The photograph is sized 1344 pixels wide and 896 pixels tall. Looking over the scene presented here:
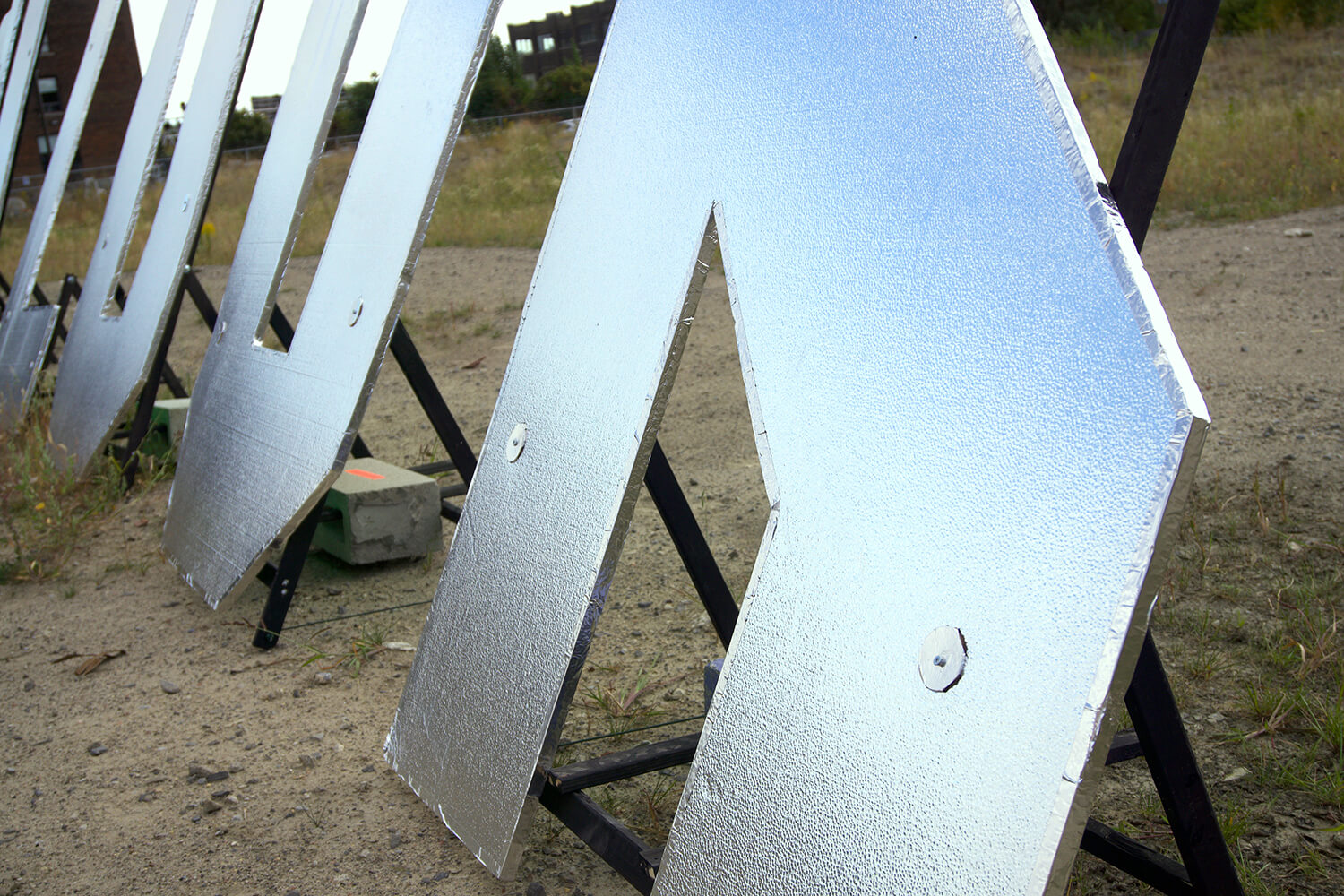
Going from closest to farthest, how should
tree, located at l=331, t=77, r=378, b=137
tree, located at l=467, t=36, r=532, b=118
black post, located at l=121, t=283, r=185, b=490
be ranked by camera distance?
black post, located at l=121, t=283, r=185, b=490
tree, located at l=331, t=77, r=378, b=137
tree, located at l=467, t=36, r=532, b=118

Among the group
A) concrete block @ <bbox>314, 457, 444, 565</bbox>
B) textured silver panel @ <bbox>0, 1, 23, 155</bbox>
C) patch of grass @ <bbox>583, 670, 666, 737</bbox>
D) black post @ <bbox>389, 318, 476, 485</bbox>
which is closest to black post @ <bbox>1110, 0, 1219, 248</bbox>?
patch of grass @ <bbox>583, 670, 666, 737</bbox>

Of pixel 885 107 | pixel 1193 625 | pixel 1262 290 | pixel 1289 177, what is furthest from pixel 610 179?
pixel 1289 177

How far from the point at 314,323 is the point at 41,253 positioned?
3306mm

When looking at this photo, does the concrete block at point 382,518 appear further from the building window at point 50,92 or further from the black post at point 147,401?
the building window at point 50,92

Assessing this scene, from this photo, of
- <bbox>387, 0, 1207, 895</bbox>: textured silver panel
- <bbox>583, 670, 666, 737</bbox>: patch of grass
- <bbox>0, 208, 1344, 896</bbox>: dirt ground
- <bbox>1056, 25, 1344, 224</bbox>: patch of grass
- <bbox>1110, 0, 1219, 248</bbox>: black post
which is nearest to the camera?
<bbox>387, 0, 1207, 895</bbox>: textured silver panel

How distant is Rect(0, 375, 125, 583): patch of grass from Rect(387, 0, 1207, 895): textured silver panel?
2164 millimetres

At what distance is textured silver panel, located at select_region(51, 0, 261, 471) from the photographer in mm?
3447

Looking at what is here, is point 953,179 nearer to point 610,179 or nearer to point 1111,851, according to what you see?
point 610,179

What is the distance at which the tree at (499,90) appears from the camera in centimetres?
2005

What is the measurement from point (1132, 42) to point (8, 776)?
15485mm

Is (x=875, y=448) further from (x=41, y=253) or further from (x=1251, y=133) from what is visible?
(x=1251, y=133)

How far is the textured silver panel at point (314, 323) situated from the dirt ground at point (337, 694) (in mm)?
265

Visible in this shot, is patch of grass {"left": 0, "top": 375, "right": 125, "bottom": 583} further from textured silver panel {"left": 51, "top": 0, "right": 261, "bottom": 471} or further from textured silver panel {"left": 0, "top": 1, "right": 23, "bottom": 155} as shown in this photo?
textured silver panel {"left": 0, "top": 1, "right": 23, "bottom": 155}

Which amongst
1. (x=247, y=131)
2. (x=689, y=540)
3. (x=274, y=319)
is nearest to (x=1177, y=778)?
(x=689, y=540)
